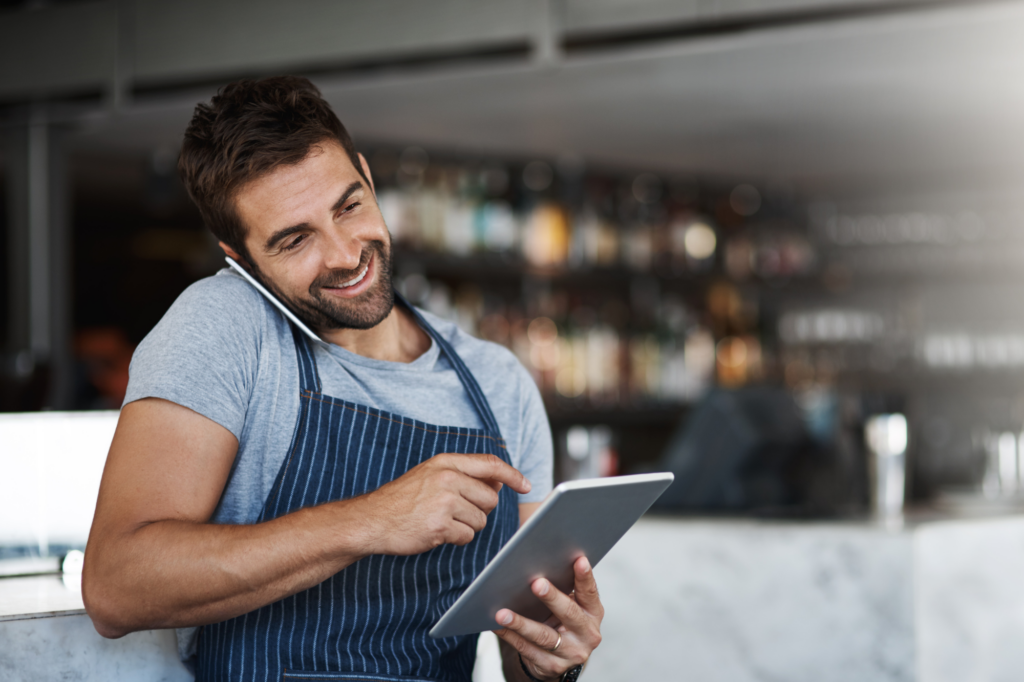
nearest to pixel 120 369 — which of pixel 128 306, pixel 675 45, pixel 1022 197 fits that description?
pixel 128 306

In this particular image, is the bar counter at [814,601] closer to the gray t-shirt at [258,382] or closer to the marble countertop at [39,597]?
the gray t-shirt at [258,382]

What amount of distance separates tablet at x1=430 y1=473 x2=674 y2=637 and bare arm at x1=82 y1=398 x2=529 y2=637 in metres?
0.06

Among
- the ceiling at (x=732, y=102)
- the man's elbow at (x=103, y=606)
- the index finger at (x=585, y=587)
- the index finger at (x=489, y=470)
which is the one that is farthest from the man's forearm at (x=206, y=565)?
the ceiling at (x=732, y=102)

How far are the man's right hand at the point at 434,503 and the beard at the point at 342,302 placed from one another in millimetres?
244

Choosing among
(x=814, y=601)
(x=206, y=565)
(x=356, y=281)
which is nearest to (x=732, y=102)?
(x=814, y=601)

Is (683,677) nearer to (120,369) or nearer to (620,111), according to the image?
(620,111)

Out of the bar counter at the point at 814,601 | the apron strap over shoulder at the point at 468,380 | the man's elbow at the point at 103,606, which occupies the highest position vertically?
the apron strap over shoulder at the point at 468,380

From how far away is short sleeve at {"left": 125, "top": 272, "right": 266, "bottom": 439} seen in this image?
0.96 meters

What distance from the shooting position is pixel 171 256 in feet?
17.6

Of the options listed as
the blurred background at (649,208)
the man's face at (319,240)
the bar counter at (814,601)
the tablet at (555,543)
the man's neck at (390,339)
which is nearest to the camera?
the tablet at (555,543)

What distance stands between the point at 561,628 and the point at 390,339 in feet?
1.33

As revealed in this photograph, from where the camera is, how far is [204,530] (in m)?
0.91

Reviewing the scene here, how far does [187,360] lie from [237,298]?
12 centimetres

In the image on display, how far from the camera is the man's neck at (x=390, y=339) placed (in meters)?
1.20
